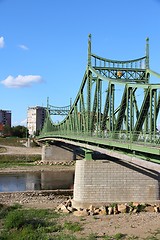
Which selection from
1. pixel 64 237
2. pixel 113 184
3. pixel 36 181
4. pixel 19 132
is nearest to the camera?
pixel 64 237

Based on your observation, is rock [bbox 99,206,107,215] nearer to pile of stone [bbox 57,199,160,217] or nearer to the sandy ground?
pile of stone [bbox 57,199,160,217]

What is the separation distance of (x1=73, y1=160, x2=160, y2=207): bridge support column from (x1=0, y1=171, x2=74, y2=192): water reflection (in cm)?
1483

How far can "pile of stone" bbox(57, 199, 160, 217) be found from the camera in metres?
27.5

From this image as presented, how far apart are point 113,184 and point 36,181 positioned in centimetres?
2284

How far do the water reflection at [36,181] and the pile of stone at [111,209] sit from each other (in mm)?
16047

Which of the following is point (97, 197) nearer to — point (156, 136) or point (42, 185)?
point (156, 136)

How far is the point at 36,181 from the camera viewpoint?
51.7 m

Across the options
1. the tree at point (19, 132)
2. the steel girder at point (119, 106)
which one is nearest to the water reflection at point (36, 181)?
the steel girder at point (119, 106)

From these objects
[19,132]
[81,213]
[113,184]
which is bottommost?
[81,213]

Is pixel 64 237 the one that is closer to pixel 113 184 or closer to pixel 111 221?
pixel 111 221

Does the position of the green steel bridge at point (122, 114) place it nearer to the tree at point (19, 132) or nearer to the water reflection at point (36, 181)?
the water reflection at point (36, 181)

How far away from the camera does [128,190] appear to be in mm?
30484

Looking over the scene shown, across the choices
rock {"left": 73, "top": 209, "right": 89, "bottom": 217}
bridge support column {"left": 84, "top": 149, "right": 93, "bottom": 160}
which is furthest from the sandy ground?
bridge support column {"left": 84, "top": 149, "right": 93, "bottom": 160}

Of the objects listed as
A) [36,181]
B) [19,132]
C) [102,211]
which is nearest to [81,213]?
[102,211]
